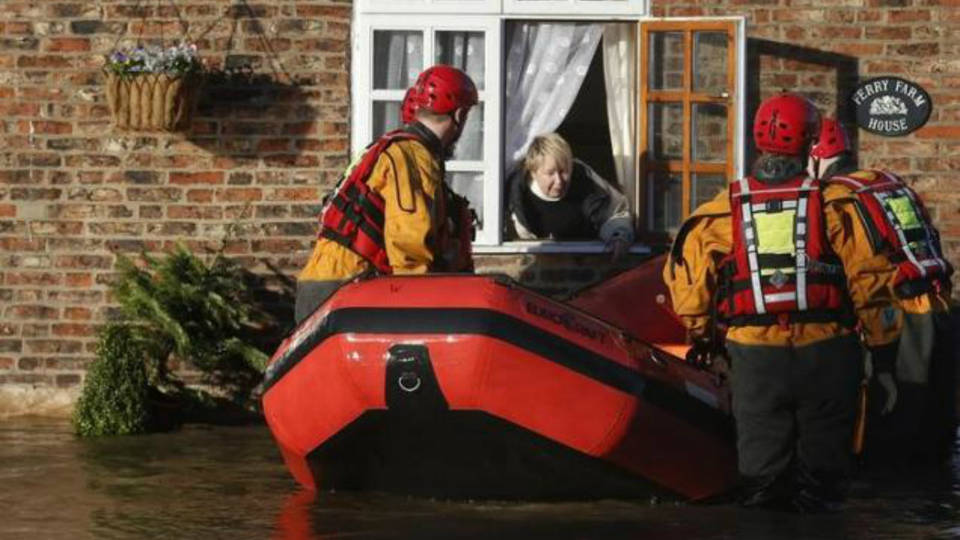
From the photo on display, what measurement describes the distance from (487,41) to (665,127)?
1.02 metres

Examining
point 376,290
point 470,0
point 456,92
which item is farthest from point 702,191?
point 376,290

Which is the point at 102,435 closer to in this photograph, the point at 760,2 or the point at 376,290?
the point at 376,290

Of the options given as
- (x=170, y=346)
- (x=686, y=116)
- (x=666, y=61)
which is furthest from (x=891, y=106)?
(x=170, y=346)

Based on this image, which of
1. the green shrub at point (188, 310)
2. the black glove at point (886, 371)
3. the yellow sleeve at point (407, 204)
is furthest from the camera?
the green shrub at point (188, 310)

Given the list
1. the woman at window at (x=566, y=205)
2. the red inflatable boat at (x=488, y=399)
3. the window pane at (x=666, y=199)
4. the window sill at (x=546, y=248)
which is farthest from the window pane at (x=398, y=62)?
the red inflatable boat at (x=488, y=399)

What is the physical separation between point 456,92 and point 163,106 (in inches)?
96.3

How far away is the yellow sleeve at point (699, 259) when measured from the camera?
8.61m

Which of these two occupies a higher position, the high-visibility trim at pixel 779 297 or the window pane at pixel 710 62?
the window pane at pixel 710 62

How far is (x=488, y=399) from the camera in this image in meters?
8.42

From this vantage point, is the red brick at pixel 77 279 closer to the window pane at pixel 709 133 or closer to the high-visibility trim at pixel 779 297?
the window pane at pixel 709 133

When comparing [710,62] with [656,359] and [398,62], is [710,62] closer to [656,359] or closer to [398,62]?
[398,62]

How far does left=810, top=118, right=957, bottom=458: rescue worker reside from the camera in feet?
30.5

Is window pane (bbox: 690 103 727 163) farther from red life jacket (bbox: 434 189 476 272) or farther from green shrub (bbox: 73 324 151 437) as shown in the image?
green shrub (bbox: 73 324 151 437)

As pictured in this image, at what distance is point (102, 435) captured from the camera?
11070 mm
